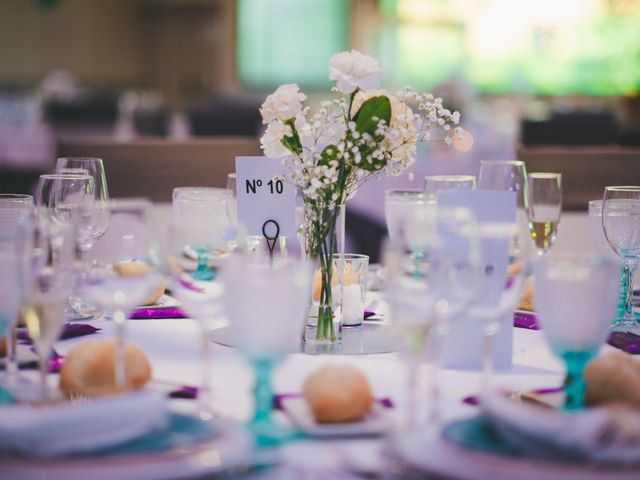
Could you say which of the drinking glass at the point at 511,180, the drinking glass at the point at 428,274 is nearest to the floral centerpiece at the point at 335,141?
the drinking glass at the point at 511,180

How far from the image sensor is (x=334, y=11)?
10680 millimetres

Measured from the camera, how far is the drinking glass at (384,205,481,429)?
893mm

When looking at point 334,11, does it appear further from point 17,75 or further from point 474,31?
point 17,75

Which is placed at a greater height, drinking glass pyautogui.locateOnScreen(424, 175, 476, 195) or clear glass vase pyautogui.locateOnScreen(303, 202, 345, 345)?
drinking glass pyautogui.locateOnScreen(424, 175, 476, 195)

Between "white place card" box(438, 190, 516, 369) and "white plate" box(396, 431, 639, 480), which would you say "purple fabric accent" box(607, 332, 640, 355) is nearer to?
"white place card" box(438, 190, 516, 369)

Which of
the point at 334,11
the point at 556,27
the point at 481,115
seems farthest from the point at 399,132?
the point at 334,11

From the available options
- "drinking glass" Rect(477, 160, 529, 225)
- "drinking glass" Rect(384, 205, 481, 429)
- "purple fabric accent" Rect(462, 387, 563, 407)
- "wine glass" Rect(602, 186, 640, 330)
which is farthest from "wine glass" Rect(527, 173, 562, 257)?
"drinking glass" Rect(384, 205, 481, 429)

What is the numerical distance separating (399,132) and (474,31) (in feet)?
28.5

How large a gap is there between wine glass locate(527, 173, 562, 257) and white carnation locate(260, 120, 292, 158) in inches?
19.4

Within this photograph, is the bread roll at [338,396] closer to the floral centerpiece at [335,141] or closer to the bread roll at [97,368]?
the bread roll at [97,368]

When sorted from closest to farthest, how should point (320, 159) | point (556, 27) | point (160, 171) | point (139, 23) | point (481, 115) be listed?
1. point (320, 159)
2. point (160, 171)
3. point (481, 115)
4. point (556, 27)
5. point (139, 23)

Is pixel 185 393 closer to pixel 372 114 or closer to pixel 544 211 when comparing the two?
pixel 372 114

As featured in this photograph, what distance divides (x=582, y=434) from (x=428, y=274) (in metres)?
0.22

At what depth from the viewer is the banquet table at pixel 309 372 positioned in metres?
0.86
